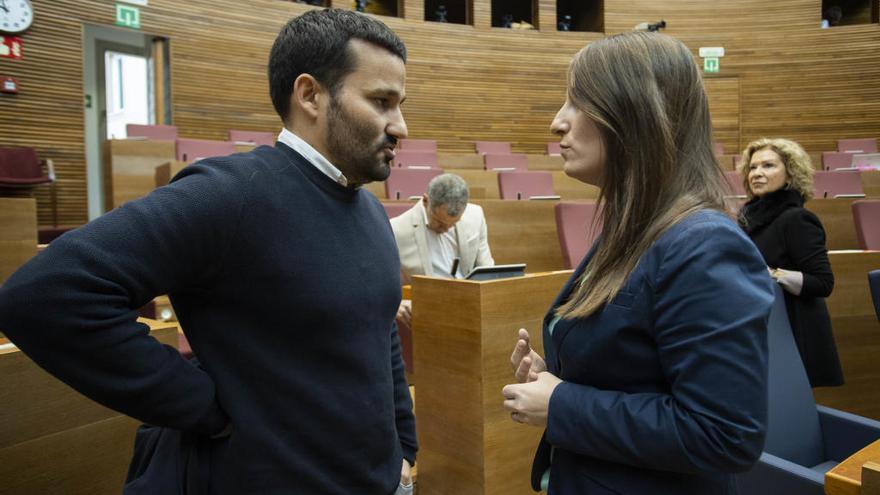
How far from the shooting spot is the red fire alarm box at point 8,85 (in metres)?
3.42

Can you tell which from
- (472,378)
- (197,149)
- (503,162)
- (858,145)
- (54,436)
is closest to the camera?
(54,436)

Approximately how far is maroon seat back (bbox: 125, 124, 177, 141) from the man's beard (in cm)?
353

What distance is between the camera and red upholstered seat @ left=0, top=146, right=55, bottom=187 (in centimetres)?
320

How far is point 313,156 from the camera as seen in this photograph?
0.55 metres

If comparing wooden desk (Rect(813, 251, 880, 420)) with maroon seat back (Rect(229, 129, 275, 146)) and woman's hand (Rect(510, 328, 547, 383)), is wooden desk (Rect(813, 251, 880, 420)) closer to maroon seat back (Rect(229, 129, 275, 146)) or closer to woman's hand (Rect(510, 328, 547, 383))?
woman's hand (Rect(510, 328, 547, 383))

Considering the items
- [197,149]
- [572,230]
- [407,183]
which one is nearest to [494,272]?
[572,230]

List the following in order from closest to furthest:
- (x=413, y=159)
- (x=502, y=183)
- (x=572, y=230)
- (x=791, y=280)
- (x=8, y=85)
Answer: (x=791, y=280) → (x=572, y=230) → (x=502, y=183) → (x=8, y=85) → (x=413, y=159)

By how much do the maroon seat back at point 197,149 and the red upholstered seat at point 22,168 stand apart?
2.68 feet

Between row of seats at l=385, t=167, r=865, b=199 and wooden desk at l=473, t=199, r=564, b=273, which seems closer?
wooden desk at l=473, t=199, r=564, b=273

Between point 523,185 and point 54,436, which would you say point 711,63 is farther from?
point 54,436

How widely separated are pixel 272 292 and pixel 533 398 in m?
0.23

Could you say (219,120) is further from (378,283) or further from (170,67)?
(378,283)

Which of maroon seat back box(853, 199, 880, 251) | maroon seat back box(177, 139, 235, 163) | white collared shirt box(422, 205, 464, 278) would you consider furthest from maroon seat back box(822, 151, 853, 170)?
maroon seat back box(177, 139, 235, 163)

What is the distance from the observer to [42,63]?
3.60 m
